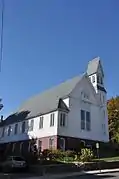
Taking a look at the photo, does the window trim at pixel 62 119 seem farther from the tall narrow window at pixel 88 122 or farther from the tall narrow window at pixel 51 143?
the tall narrow window at pixel 88 122

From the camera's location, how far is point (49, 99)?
43250 millimetres

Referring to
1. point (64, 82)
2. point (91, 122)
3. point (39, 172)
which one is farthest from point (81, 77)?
point (39, 172)

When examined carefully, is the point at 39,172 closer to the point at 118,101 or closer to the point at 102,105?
the point at 102,105

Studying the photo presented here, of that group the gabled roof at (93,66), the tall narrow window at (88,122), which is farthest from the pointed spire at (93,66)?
the tall narrow window at (88,122)

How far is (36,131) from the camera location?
40906 millimetres

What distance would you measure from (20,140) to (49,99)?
27.8 feet

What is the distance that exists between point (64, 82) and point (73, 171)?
2313cm

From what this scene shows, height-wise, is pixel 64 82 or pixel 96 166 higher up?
pixel 64 82

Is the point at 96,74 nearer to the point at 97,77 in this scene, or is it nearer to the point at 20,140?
the point at 97,77

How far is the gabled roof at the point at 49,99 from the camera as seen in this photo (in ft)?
132

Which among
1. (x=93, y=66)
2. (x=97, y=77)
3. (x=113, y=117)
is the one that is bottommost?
(x=113, y=117)

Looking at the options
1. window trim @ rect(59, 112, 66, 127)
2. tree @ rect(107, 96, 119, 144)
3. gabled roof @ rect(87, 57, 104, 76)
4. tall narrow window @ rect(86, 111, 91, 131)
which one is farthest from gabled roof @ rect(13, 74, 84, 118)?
tree @ rect(107, 96, 119, 144)

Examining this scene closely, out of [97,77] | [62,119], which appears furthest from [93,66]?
[62,119]

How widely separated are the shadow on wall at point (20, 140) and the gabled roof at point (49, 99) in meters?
1.60
